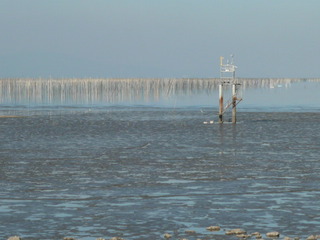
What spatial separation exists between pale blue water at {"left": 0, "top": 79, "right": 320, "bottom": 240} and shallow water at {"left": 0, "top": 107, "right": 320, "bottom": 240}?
29mm

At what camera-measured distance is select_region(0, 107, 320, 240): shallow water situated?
702 inches

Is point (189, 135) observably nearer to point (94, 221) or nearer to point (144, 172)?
point (144, 172)

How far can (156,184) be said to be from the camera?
24422mm

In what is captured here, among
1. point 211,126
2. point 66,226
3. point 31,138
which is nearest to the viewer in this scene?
point 66,226

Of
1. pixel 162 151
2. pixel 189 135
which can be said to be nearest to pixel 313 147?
pixel 162 151

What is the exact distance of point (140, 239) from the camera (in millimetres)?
16203

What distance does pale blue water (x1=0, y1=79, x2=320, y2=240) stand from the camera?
1781 cm

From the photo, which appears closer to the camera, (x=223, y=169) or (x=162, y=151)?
(x=223, y=169)

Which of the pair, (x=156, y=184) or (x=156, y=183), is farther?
(x=156, y=183)

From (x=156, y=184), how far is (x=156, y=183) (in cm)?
22

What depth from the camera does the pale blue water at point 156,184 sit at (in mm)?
17812

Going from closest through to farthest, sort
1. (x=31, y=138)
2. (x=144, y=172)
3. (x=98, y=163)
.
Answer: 1. (x=144, y=172)
2. (x=98, y=163)
3. (x=31, y=138)

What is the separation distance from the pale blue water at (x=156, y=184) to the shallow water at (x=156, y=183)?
3 cm

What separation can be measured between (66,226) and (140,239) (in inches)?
86.2
